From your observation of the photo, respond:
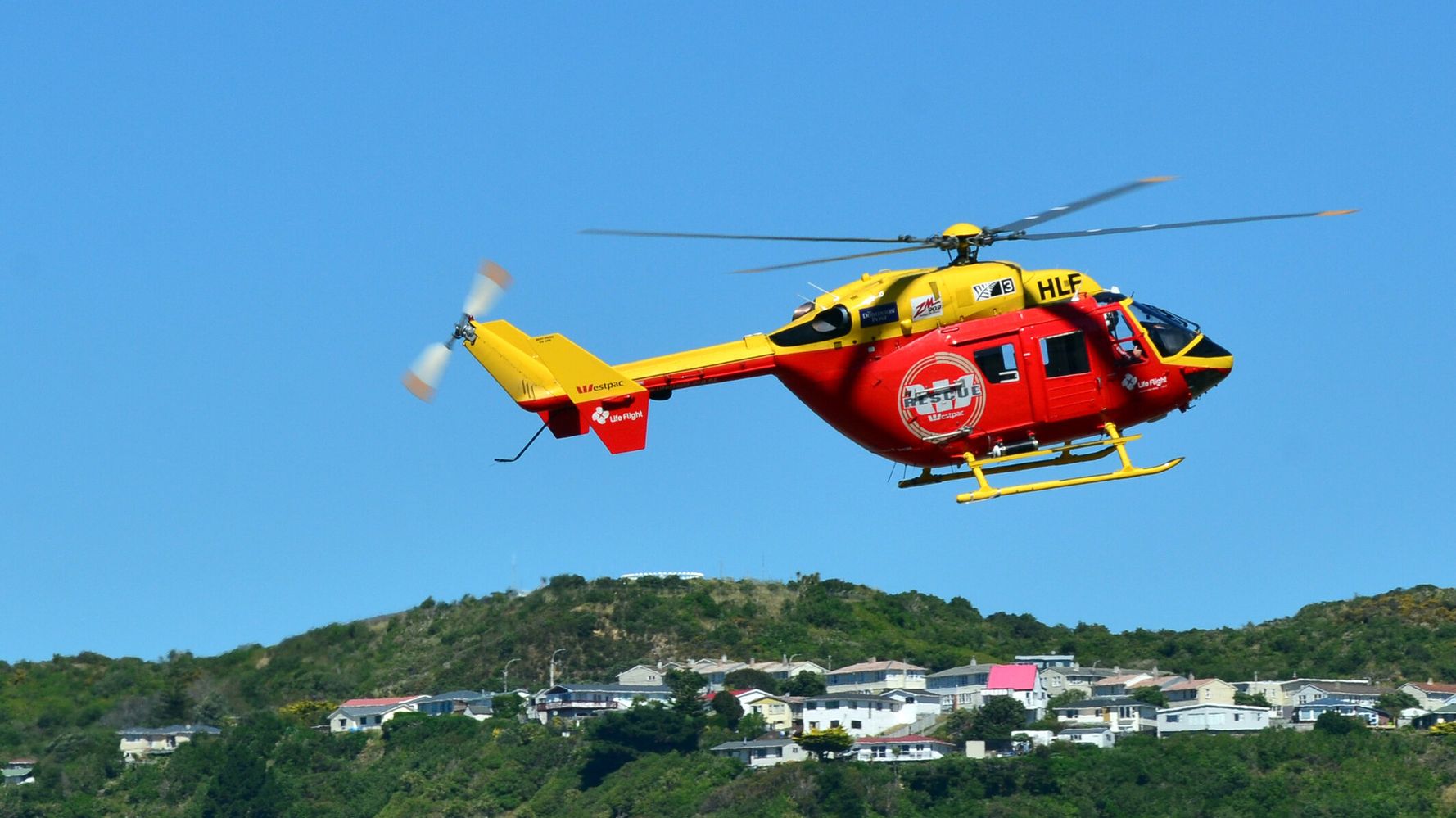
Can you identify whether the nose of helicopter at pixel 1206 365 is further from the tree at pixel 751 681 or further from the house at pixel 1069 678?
the tree at pixel 751 681

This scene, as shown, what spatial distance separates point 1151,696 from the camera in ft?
366

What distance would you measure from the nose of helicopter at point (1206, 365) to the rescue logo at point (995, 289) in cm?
326

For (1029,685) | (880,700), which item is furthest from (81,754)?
(1029,685)

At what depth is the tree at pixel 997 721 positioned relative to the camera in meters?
106

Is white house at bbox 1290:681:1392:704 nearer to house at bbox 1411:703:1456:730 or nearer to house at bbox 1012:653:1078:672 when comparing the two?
house at bbox 1411:703:1456:730

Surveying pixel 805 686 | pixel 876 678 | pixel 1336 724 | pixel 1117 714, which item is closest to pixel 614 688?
pixel 805 686

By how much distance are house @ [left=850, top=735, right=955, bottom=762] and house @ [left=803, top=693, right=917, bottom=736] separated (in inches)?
236

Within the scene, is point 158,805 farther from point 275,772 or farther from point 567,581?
point 567,581

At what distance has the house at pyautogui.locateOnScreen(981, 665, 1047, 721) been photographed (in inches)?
4446

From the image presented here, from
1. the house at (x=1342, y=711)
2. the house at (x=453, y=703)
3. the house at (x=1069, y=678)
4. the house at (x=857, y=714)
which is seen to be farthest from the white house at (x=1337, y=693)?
the house at (x=453, y=703)

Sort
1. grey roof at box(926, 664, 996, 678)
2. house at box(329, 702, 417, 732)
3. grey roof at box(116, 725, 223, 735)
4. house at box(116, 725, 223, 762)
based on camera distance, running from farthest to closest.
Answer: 1. grey roof at box(116, 725, 223, 735)
2. house at box(329, 702, 417, 732)
3. house at box(116, 725, 223, 762)
4. grey roof at box(926, 664, 996, 678)

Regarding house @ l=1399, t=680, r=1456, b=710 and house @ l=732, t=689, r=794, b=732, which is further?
house @ l=732, t=689, r=794, b=732

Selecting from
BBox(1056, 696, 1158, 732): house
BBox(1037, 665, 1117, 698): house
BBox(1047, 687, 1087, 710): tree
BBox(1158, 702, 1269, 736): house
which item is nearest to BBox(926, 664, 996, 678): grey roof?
BBox(1037, 665, 1117, 698): house

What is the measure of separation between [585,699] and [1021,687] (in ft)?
81.9
